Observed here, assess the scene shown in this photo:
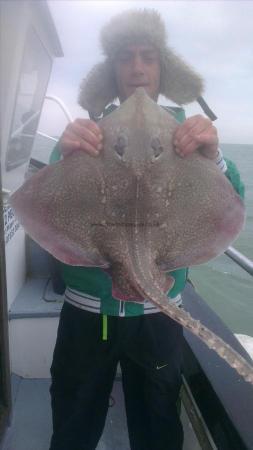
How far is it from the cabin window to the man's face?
0.86m

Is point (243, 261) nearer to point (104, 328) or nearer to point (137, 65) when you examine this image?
point (104, 328)

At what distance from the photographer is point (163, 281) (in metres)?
1.78

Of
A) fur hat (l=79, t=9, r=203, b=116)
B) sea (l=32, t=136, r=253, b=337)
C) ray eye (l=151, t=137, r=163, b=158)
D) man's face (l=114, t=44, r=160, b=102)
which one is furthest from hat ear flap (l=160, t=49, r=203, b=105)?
sea (l=32, t=136, r=253, b=337)

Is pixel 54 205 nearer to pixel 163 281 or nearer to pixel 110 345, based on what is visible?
pixel 163 281

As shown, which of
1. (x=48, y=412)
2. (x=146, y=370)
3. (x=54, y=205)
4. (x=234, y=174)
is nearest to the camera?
(x=54, y=205)

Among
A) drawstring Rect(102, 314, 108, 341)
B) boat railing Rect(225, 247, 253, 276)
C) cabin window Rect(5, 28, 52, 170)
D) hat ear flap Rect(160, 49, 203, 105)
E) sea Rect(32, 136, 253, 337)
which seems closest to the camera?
drawstring Rect(102, 314, 108, 341)

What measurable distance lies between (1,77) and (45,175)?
104cm

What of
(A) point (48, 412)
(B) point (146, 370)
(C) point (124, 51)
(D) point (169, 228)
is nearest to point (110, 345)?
(B) point (146, 370)

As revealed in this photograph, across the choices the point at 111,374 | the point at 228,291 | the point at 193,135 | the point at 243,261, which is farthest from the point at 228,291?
the point at 193,135

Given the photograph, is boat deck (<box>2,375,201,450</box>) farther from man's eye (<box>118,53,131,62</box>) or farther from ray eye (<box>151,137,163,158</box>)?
man's eye (<box>118,53,131,62</box>)

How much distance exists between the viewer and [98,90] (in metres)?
2.57

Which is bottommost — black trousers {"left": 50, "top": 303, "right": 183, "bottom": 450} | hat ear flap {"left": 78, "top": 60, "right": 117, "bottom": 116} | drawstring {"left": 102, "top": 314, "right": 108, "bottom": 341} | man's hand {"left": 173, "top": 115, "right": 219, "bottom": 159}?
black trousers {"left": 50, "top": 303, "right": 183, "bottom": 450}

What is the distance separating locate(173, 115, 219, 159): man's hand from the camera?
1.78 meters

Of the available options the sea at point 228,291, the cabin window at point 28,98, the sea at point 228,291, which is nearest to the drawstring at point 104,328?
the cabin window at point 28,98
